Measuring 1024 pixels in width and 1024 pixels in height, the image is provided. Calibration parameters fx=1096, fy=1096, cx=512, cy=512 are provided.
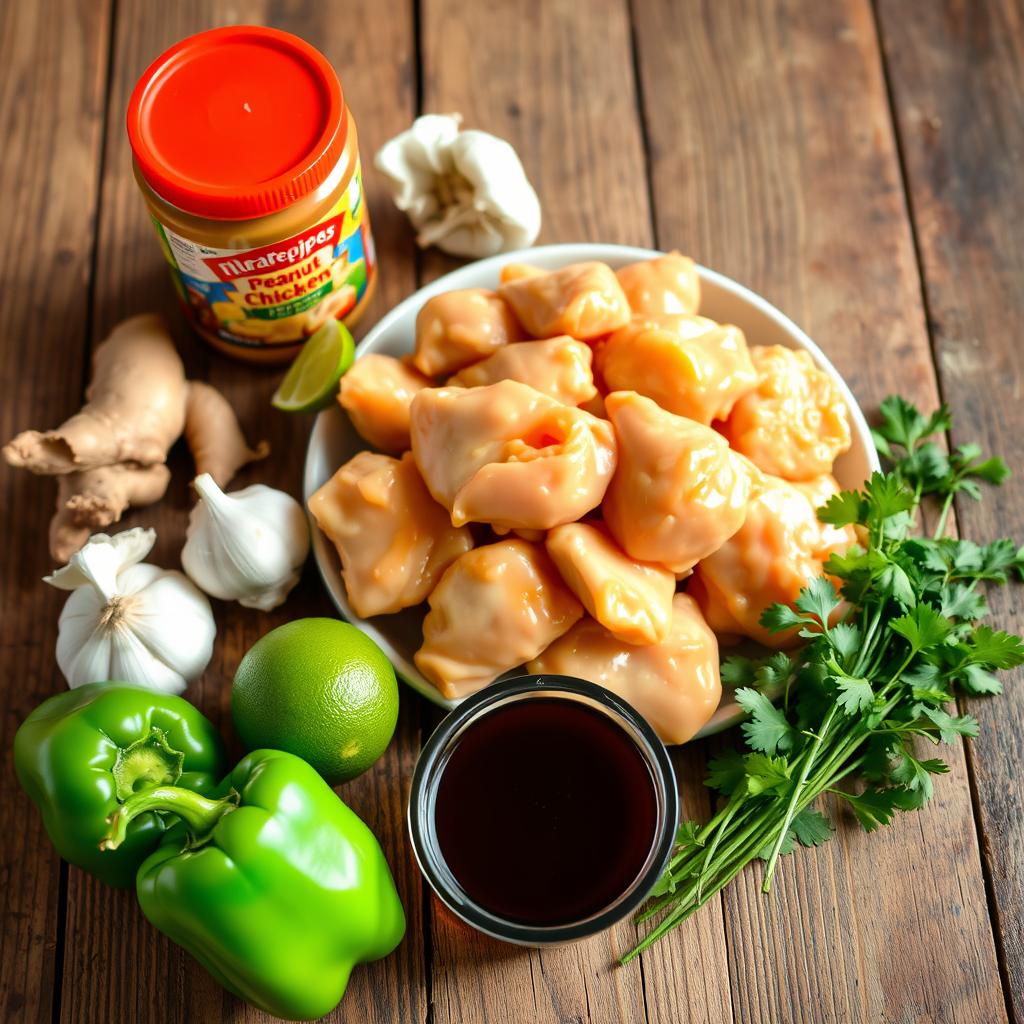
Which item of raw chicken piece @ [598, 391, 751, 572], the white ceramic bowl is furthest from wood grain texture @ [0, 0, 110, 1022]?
raw chicken piece @ [598, 391, 751, 572]

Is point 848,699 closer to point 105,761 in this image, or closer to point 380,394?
point 380,394

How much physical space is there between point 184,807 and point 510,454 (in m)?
0.61

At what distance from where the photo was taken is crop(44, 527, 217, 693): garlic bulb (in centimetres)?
159

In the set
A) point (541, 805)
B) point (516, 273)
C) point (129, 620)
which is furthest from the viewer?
point (516, 273)

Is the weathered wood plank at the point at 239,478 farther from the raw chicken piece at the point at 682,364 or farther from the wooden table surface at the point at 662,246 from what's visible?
the raw chicken piece at the point at 682,364

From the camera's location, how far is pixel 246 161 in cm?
150

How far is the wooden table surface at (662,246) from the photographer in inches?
61.7

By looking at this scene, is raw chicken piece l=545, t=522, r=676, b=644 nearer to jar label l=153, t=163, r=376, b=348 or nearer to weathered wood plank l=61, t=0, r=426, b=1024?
weathered wood plank l=61, t=0, r=426, b=1024

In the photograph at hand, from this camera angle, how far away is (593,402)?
5.28 feet

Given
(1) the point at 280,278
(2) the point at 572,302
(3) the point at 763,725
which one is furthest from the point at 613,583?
(1) the point at 280,278

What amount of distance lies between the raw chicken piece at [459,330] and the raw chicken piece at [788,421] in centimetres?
37

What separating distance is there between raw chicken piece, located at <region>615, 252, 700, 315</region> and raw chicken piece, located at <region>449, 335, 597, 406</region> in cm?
14

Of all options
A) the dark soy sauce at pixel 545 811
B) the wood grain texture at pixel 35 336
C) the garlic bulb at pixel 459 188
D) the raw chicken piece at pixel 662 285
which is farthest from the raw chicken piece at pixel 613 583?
the wood grain texture at pixel 35 336

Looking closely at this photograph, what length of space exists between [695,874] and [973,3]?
1725mm
